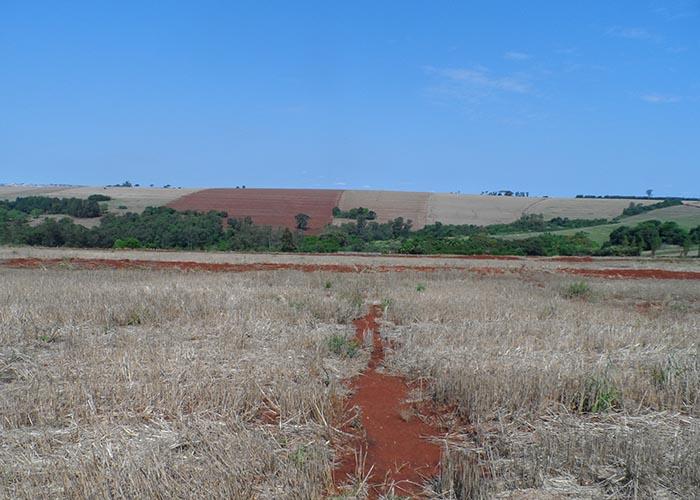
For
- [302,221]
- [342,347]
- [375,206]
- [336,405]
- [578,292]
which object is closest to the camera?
[336,405]

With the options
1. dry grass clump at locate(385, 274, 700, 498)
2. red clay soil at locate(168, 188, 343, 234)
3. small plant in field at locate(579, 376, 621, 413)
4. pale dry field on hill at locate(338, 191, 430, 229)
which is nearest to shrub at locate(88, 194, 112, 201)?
red clay soil at locate(168, 188, 343, 234)

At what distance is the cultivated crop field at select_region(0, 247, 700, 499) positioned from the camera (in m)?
4.53

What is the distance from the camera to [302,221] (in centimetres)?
7200

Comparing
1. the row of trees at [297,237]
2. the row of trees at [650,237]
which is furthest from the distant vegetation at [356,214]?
the row of trees at [650,237]

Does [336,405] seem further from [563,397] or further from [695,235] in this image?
[695,235]

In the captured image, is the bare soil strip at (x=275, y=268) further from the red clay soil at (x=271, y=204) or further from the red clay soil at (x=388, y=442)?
the red clay soil at (x=271, y=204)

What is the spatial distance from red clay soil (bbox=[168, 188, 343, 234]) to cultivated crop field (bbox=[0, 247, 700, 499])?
194 feet

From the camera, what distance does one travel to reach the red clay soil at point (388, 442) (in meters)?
4.87

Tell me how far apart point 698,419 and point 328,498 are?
4519 millimetres

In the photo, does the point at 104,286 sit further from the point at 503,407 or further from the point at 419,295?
the point at 503,407

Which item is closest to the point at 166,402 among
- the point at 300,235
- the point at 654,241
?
the point at 654,241

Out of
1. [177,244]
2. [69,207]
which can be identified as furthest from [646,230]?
[69,207]

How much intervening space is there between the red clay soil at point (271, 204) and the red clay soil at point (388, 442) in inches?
2436

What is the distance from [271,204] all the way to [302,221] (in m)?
11.5
